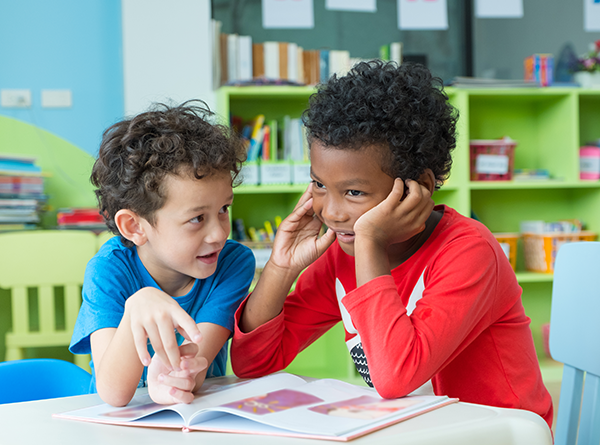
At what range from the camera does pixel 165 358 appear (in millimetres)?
627

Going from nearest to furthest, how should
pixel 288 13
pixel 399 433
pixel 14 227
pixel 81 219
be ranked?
1. pixel 399 433
2. pixel 14 227
3. pixel 81 219
4. pixel 288 13

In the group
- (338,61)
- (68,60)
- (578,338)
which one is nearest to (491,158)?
(338,61)

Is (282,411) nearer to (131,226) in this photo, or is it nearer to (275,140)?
(131,226)

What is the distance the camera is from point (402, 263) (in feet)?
3.06

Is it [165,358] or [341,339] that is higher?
[165,358]

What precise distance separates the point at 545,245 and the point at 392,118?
211 centimetres

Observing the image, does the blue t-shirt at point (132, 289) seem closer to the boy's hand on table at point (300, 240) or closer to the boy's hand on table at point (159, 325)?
the boy's hand on table at point (300, 240)

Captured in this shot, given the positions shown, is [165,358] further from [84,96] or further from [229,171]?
[84,96]

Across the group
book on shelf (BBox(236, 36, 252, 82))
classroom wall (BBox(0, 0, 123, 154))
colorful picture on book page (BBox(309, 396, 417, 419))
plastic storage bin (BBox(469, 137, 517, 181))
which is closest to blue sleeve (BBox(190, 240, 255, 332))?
colorful picture on book page (BBox(309, 396, 417, 419))

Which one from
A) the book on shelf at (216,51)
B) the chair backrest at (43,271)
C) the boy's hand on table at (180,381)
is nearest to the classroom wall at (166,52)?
the book on shelf at (216,51)

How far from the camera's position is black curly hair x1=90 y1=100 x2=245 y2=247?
0.91 m

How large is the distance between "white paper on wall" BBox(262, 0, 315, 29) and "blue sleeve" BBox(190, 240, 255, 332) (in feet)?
5.88

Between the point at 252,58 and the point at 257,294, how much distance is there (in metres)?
1.81

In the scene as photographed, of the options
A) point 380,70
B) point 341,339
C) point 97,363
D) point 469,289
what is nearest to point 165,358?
point 97,363
